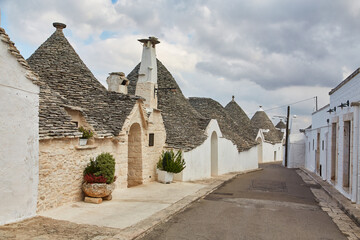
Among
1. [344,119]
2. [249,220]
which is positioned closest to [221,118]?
[344,119]

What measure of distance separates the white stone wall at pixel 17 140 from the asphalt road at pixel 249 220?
9.20 feet

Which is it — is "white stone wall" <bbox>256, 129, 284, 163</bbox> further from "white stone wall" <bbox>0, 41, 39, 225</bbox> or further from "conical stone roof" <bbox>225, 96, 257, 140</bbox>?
"white stone wall" <bbox>0, 41, 39, 225</bbox>

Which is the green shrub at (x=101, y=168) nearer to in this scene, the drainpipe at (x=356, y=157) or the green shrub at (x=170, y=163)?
the green shrub at (x=170, y=163)

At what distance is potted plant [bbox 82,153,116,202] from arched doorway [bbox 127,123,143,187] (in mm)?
3584

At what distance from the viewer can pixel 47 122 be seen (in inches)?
330

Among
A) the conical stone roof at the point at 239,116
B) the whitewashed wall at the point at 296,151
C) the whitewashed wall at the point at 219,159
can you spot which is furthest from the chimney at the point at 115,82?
the whitewashed wall at the point at 296,151

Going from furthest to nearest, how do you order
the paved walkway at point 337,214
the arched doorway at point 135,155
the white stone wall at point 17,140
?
the arched doorway at point 135,155, the paved walkway at point 337,214, the white stone wall at point 17,140

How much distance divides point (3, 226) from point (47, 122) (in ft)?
9.04

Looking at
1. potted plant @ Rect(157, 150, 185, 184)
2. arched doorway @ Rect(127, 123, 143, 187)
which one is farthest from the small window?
arched doorway @ Rect(127, 123, 143, 187)

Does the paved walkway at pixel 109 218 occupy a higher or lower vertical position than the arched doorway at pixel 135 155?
lower

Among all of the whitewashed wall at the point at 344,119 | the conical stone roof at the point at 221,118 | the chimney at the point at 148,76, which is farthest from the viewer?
the conical stone roof at the point at 221,118

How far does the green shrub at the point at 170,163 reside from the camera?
1426 centimetres

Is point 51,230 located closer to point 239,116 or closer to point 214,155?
point 214,155

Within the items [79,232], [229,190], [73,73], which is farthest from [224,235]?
[73,73]
